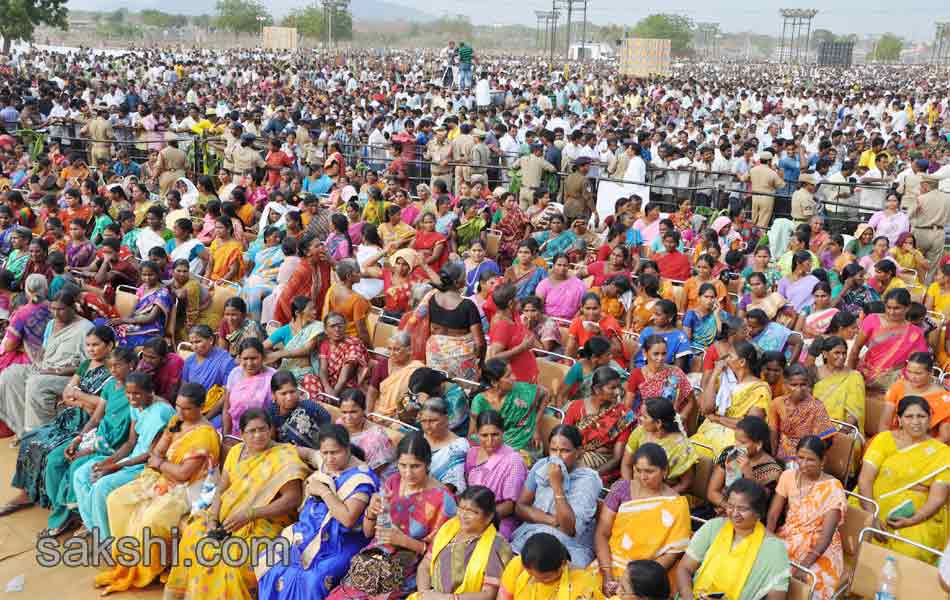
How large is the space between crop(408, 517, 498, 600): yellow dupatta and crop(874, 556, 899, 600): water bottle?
1.67m

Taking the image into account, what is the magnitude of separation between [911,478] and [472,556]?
90.5 inches

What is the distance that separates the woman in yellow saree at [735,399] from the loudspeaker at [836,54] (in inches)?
2488

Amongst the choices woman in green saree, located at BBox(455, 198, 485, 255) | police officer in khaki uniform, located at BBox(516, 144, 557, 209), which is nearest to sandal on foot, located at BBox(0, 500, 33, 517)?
woman in green saree, located at BBox(455, 198, 485, 255)

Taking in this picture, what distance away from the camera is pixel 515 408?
550 cm

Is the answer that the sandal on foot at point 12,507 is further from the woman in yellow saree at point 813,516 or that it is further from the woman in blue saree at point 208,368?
the woman in yellow saree at point 813,516

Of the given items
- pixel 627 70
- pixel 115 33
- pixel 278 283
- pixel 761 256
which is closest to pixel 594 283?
pixel 761 256

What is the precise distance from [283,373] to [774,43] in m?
167

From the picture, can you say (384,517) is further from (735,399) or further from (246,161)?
(246,161)

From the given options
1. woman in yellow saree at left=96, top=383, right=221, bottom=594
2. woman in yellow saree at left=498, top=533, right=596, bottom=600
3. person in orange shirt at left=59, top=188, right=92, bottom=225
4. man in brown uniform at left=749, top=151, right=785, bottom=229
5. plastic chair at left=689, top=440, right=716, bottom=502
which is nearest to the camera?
woman in yellow saree at left=498, top=533, right=596, bottom=600

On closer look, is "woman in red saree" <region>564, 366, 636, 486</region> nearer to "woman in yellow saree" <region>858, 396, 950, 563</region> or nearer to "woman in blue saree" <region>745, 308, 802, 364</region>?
"woman in yellow saree" <region>858, 396, 950, 563</region>

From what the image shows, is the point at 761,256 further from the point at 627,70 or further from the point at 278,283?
the point at 627,70

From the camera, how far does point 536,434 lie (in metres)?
5.52

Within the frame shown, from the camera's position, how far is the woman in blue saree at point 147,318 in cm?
722

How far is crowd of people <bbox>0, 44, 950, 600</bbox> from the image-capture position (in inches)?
174
